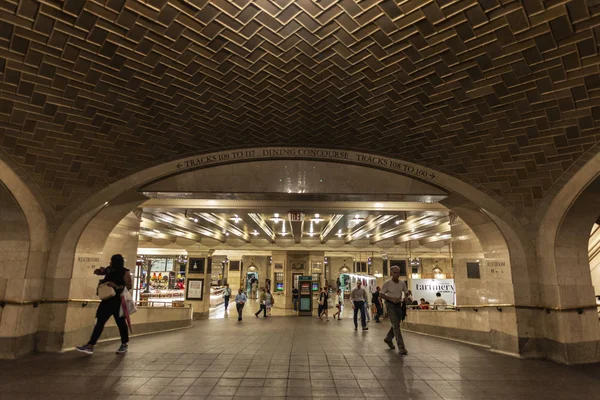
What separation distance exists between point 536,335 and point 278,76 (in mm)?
6204

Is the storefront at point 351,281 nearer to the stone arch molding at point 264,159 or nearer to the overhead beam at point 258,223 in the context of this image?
the overhead beam at point 258,223

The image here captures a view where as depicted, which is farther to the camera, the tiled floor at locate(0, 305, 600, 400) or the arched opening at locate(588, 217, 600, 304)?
the arched opening at locate(588, 217, 600, 304)

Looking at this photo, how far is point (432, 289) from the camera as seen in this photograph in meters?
13.6

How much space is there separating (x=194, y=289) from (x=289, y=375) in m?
15.2

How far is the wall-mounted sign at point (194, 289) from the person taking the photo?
58.7ft

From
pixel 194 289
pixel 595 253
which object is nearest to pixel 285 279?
pixel 194 289

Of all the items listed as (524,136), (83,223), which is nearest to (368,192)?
(524,136)

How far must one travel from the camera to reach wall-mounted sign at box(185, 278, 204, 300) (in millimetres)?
17906

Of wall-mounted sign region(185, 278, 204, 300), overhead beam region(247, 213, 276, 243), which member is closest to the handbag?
overhead beam region(247, 213, 276, 243)

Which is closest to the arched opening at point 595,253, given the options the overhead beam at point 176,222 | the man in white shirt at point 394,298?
the man in white shirt at point 394,298

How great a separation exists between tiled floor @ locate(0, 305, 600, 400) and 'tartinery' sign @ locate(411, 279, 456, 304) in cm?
802

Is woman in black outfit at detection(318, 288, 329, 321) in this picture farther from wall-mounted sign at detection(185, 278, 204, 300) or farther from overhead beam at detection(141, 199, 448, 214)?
overhead beam at detection(141, 199, 448, 214)

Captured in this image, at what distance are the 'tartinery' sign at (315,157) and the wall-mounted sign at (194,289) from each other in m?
13.5

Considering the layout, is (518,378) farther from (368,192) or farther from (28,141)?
(28,141)
